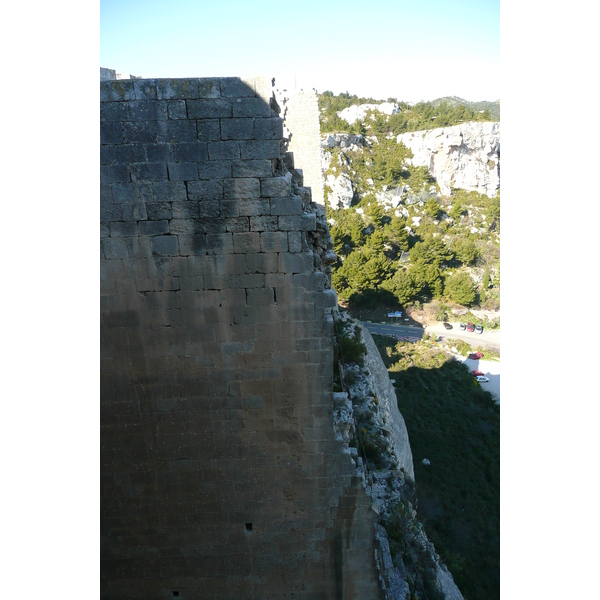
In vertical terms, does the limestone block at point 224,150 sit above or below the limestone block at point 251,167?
above

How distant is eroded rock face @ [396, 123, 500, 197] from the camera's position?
145 ft

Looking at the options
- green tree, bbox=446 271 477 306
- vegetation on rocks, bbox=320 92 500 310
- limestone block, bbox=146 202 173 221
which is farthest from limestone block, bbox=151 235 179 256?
green tree, bbox=446 271 477 306

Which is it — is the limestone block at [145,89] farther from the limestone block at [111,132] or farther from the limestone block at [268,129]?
the limestone block at [268,129]

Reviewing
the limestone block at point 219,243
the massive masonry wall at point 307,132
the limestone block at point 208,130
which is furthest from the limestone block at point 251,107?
the massive masonry wall at point 307,132

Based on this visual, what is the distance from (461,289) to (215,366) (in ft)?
100

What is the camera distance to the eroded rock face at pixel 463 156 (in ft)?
145

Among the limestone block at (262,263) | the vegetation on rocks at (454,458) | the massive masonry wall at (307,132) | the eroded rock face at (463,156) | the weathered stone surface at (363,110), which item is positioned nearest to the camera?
the limestone block at (262,263)

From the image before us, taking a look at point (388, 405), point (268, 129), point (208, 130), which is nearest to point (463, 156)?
point (388, 405)

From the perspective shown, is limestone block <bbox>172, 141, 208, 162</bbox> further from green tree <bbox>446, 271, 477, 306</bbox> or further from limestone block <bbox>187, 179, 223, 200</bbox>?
green tree <bbox>446, 271, 477, 306</bbox>

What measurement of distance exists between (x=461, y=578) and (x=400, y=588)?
19.2 feet

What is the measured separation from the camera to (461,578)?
9562 millimetres

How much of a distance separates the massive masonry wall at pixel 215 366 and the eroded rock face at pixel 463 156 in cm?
4424

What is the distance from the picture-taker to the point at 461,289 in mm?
31516

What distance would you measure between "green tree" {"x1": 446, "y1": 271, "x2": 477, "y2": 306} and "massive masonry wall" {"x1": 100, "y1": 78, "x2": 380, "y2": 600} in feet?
96.9
